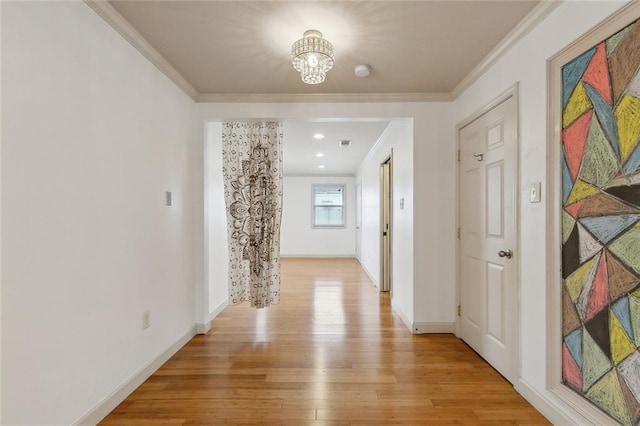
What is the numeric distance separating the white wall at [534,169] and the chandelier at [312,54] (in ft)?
4.31

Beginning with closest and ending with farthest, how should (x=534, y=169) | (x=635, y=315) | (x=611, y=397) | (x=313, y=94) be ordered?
(x=635, y=315), (x=611, y=397), (x=534, y=169), (x=313, y=94)

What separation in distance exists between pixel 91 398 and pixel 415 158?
3.18 m

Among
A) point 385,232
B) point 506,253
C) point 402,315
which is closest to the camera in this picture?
point 506,253

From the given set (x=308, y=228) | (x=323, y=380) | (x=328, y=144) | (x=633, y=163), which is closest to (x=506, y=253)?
(x=633, y=163)

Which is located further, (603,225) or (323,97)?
(323,97)

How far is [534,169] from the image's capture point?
6.39 ft

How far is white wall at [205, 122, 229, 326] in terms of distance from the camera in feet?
11.0

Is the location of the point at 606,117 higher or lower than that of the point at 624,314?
higher

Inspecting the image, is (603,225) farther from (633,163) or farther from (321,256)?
(321,256)

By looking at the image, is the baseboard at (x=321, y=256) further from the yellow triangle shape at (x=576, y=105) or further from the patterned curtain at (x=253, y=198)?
the yellow triangle shape at (x=576, y=105)

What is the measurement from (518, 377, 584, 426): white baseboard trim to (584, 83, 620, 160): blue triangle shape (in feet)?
4.68

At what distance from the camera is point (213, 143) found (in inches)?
141

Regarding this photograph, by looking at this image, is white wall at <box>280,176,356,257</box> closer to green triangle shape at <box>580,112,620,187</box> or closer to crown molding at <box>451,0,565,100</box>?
crown molding at <box>451,0,565,100</box>

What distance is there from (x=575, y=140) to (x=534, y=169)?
31 cm
